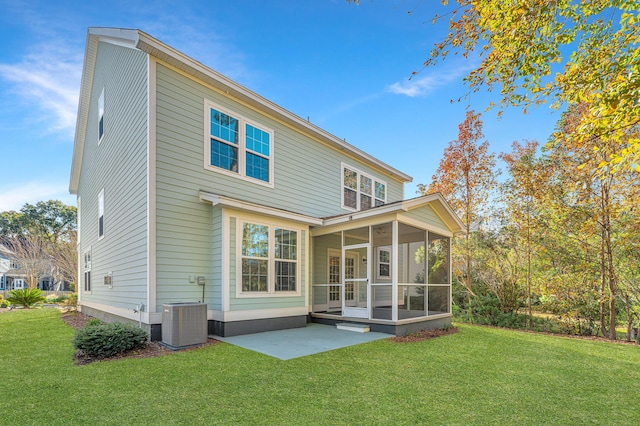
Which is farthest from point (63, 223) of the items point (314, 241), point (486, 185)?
point (486, 185)

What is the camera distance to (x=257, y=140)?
929 cm

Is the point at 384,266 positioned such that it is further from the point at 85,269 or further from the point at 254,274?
the point at 85,269

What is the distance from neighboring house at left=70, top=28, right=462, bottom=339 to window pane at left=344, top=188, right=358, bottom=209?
46 centimetres

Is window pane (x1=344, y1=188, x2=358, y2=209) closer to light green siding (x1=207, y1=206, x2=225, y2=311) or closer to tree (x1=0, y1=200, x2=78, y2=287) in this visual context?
light green siding (x1=207, y1=206, x2=225, y2=311)

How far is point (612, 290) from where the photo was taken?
880 centimetres

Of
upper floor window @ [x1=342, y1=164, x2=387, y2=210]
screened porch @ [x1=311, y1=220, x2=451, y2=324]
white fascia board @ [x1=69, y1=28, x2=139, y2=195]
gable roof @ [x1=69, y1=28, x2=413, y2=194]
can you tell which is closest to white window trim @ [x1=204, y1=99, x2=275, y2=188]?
gable roof @ [x1=69, y1=28, x2=413, y2=194]

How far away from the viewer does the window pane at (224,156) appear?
8312mm

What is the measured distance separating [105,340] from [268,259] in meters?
3.68

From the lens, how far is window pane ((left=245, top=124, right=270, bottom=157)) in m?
9.09

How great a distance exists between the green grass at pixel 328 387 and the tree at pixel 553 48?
294 cm

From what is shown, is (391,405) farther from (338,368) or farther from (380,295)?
(380,295)

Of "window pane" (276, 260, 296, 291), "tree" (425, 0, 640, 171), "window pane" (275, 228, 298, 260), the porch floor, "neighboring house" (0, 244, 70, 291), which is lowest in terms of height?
"neighboring house" (0, 244, 70, 291)

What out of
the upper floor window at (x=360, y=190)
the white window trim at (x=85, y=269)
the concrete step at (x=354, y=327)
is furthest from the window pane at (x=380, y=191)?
the white window trim at (x=85, y=269)

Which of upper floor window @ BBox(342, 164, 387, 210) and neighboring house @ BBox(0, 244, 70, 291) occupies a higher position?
upper floor window @ BBox(342, 164, 387, 210)
